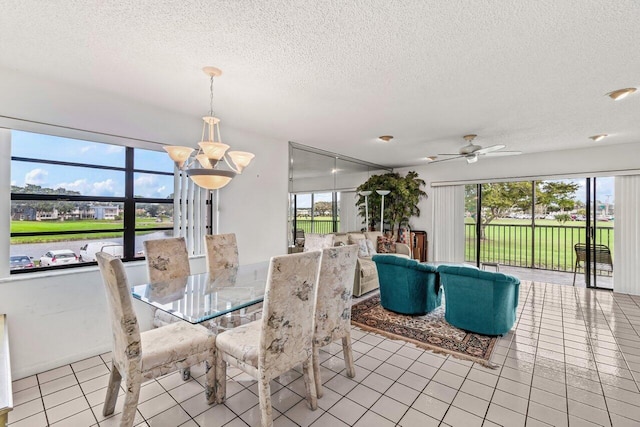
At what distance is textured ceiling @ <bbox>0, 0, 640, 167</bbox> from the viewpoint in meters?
1.58

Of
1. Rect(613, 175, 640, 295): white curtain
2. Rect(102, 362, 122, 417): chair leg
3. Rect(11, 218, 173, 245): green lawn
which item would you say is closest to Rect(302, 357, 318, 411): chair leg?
Rect(102, 362, 122, 417): chair leg

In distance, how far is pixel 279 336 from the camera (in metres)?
1.71

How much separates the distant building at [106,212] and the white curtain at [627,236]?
7181mm

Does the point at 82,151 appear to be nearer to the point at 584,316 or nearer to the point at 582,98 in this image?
the point at 582,98

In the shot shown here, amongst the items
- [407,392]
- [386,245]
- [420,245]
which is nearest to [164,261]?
[407,392]

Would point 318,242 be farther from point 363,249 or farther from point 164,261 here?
point 164,261

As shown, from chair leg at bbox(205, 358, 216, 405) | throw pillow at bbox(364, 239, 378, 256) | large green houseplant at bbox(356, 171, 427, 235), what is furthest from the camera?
large green houseplant at bbox(356, 171, 427, 235)

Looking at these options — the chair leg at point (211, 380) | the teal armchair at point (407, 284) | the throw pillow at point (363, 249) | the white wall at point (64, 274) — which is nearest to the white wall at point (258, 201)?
the white wall at point (64, 274)

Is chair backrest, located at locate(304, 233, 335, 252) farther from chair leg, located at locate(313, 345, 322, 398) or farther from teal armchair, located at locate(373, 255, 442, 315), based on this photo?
chair leg, located at locate(313, 345, 322, 398)

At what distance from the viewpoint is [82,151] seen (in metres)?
2.80

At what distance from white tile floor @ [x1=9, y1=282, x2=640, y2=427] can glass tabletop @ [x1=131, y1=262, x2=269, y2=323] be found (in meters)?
0.68

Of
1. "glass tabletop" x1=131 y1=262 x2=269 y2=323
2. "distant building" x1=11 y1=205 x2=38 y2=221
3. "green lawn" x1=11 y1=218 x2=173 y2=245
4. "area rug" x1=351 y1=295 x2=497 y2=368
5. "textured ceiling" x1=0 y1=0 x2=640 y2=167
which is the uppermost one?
"textured ceiling" x1=0 y1=0 x2=640 y2=167

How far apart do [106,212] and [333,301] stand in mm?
2519

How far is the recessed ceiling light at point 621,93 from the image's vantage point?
2500 millimetres
